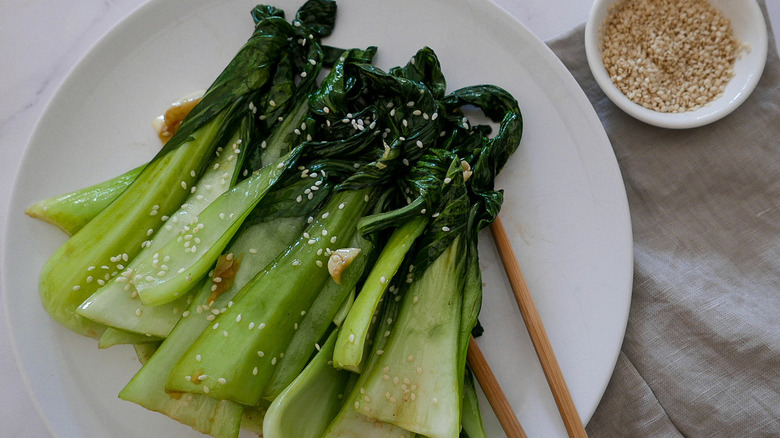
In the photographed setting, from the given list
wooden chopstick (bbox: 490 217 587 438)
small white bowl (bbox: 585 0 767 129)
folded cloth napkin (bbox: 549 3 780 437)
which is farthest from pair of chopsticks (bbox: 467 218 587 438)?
small white bowl (bbox: 585 0 767 129)

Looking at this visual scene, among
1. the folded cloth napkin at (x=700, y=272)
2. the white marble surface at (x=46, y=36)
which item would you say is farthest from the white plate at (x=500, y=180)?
the white marble surface at (x=46, y=36)

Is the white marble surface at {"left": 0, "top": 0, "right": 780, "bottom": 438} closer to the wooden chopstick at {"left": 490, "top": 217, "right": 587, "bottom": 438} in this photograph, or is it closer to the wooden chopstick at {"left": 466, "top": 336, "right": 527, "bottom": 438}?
the wooden chopstick at {"left": 490, "top": 217, "right": 587, "bottom": 438}

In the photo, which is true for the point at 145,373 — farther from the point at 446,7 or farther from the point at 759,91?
the point at 759,91

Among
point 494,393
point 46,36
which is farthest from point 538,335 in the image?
point 46,36

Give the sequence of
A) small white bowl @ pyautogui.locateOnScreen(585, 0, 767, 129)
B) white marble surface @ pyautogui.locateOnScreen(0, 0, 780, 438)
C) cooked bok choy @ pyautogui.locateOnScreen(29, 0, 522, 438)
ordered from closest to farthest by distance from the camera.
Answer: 1. cooked bok choy @ pyautogui.locateOnScreen(29, 0, 522, 438)
2. small white bowl @ pyautogui.locateOnScreen(585, 0, 767, 129)
3. white marble surface @ pyautogui.locateOnScreen(0, 0, 780, 438)

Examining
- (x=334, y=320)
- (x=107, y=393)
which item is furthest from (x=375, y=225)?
(x=107, y=393)
